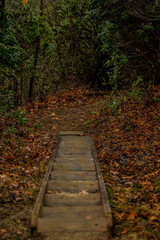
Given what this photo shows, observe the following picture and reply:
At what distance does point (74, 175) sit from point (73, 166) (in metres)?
0.62

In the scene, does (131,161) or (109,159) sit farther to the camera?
(109,159)

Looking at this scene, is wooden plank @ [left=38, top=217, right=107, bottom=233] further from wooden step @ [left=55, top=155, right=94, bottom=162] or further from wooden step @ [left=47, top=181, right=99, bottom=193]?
wooden step @ [left=55, top=155, right=94, bottom=162]

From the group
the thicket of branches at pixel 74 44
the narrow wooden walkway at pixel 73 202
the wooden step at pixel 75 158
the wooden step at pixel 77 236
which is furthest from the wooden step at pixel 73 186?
the thicket of branches at pixel 74 44

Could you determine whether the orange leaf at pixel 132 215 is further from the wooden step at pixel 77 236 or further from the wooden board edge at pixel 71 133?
the wooden board edge at pixel 71 133

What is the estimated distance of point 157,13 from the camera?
8.70m

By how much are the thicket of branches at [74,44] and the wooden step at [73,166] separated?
9.47 ft

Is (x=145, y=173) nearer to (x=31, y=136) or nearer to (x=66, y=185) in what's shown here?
(x=66, y=185)

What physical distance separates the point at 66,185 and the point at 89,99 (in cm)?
943

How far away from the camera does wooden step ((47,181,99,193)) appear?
4.86 m

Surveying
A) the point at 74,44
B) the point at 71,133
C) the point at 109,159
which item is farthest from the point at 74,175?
the point at 74,44

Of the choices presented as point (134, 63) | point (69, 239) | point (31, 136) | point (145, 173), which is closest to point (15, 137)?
point (31, 136)

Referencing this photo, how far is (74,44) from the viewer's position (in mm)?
15992

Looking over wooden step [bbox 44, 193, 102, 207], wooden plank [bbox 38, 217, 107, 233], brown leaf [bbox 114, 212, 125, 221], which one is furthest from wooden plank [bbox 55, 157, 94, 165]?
wooden plank [bbox 38, 217, 107, 233]

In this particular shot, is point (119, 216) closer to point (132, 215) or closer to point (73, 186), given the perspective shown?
point (132, 215)
